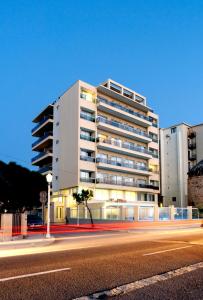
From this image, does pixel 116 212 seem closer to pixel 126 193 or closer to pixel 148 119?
pixel 126 193

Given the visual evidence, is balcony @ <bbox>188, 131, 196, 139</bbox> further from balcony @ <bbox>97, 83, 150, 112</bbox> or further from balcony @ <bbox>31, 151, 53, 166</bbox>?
balcony @ <bbox>31, 151, 53, 166</bbox>

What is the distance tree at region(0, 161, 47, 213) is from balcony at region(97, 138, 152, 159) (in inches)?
580

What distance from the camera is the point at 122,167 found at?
5397 cm

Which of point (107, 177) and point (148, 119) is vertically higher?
point (148, 119)

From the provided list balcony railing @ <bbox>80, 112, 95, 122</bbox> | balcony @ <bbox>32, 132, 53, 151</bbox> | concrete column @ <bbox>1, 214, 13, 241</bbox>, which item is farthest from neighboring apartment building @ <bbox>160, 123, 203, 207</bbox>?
concrete column @ <bbox>1, 214, 13, 241</bbox>

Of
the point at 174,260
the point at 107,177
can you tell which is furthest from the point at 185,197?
the point at 174,260

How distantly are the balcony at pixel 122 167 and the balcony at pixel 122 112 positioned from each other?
28.4 ft

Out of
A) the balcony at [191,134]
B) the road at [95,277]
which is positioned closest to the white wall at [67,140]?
the balcony at [191,134]

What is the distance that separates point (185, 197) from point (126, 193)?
17775 mm

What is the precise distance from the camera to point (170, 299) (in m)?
5.79

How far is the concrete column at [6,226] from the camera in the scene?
18328 mm

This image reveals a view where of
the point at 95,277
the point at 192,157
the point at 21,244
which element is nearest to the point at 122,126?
the point at 192,157

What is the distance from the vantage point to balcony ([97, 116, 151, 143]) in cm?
5244

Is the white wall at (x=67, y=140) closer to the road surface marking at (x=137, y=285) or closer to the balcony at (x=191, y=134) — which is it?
the balcony at (x=191, y=134)
